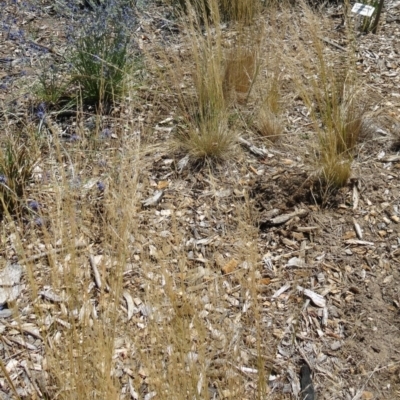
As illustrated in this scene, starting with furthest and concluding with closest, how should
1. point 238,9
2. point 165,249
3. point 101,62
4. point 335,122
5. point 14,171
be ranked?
1. point 238,9
2. point 101,62
3. point 335,122
4. point 14,171
5. point 165,249

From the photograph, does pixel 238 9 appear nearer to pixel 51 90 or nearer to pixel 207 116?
pixel 207 116

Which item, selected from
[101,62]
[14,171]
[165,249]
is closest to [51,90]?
[101,62]

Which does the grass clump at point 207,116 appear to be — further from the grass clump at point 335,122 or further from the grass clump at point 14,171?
the grass clump at point 14,171

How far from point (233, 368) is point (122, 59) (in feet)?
6.30

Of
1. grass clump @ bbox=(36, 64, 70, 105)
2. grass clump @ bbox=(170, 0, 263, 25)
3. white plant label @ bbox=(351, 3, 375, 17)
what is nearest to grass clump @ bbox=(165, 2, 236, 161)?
grass clump @ bbox=(170, 0, 263, 25)

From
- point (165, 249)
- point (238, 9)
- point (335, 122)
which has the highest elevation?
point (238, 9)

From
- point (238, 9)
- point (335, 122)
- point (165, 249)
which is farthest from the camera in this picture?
point (238, 9)

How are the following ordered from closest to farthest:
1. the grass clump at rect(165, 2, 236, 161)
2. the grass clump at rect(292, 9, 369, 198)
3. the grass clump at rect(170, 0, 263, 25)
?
the grass clump at rect(292, 9, 369, 198)
the grass clump at rect(165, 2, 236, 161)
the grass clump at rect(170, 0, 263, 25)

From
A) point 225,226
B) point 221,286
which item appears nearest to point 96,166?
point 225,226

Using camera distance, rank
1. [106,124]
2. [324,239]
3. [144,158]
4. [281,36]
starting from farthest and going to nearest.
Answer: [281,36] → [106,124] → [144,158] → [324,239]

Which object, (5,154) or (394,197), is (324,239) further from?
(5,154)

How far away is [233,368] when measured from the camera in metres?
1.98

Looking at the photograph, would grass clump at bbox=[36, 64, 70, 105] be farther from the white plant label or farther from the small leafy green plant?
the white plant label

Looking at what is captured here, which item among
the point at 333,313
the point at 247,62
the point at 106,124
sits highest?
the point at 247,62
